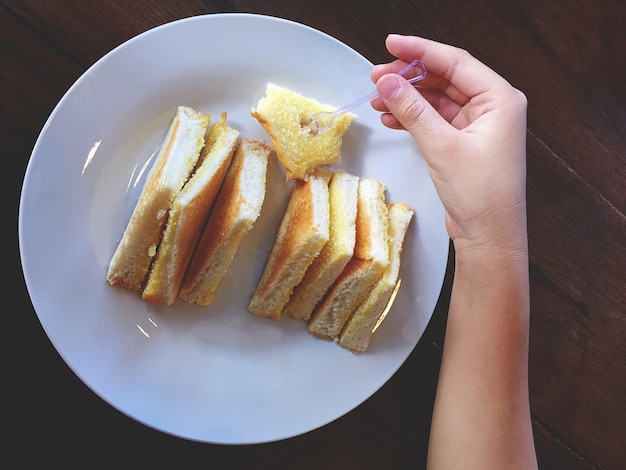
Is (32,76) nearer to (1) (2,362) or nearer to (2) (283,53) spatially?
(2) (283,53)

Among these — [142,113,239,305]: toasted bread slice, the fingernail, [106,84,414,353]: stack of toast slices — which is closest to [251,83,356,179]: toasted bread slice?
[106,84,414,353]: stack of toast slices

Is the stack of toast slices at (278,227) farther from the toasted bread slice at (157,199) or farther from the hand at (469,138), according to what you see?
the hand at (469,138)

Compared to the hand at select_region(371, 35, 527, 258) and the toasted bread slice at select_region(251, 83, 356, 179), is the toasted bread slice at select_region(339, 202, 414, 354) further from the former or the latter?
the toasted bread slice at select_region(251, 83, 356, 179)

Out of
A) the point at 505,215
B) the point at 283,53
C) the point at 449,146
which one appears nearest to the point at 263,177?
the point at 283,53

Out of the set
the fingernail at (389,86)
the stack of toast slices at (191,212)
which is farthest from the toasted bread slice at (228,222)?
the fingernail at (389,86)

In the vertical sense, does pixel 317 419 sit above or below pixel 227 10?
below

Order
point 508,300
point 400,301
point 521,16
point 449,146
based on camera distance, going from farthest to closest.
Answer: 1. point 521,16
2. point 400,301
3. point 508,300
4. point 449,146

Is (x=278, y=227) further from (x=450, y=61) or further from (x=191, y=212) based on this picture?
(x=450, y=61)
